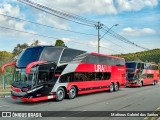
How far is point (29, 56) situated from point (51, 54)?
1.53 m

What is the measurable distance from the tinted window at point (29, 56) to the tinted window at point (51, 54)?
0.33 metres

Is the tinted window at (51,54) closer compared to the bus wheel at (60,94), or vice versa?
the tinted window at (51,54)

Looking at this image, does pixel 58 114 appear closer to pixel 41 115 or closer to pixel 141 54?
pixel 41 115

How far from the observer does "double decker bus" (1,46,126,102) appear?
17.4m

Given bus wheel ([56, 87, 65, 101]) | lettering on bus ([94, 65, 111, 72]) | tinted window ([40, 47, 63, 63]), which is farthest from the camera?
lettering on bus ([94, 65, 111, 72])

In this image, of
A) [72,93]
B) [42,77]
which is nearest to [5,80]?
[72,93]

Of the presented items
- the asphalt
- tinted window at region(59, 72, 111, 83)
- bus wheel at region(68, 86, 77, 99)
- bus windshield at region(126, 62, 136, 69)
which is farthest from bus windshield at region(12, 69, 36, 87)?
bus windshield at region(126, 62, 136, 69)

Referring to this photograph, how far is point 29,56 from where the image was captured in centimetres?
1823

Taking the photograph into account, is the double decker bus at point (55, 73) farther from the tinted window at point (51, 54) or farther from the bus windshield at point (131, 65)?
the bus windshield at point (131, 65)

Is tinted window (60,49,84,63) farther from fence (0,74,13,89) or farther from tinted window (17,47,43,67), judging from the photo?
fence (0,74,13,89)

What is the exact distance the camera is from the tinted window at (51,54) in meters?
18.5

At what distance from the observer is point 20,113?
13.8m

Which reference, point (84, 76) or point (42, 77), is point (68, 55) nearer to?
point (84, 76)

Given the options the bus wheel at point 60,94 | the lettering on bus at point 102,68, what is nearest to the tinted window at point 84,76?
the lettering on bus at point 102,68
